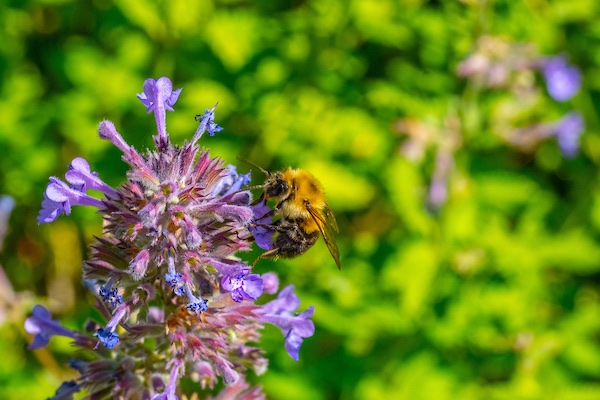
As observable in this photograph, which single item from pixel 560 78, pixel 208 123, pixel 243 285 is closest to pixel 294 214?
pixel 208 123

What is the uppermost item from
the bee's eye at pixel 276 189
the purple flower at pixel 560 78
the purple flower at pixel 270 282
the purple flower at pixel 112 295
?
the purple flower at pixel 560 78

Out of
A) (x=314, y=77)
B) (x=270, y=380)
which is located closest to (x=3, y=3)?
(x=314, y=77)

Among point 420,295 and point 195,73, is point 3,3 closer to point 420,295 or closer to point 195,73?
point 195,73

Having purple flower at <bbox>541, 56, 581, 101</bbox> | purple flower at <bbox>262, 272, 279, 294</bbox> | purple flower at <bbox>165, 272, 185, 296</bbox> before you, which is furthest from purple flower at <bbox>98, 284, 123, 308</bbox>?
purple flower at <bbox>541, 56, 581, 101</bbox>

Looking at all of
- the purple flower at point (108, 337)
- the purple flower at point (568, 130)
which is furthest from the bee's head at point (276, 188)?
the purple flower at point (568, 130)

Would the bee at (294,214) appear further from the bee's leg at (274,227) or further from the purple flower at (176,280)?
the purple flower at (176,280)

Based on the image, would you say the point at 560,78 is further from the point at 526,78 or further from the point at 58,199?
the point at 58,199
